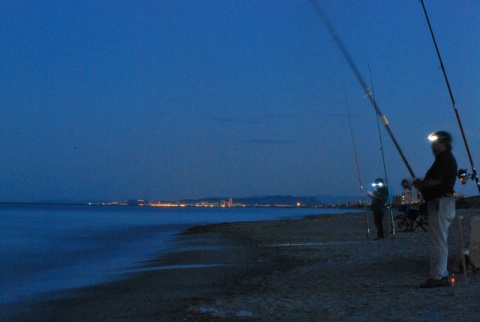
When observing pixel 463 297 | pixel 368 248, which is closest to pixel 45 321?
pixel 463 297

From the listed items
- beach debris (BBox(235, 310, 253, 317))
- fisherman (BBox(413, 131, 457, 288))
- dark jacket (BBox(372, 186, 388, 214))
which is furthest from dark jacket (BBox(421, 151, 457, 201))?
dark jacket (BBox(372, 186, 388, 214))

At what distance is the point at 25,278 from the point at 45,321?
681 cm

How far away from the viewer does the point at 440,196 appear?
22.5 feet

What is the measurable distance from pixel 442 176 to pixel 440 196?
0.24m

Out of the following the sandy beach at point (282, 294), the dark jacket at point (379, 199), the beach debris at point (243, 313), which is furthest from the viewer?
the dark jacket at point (379, 199)

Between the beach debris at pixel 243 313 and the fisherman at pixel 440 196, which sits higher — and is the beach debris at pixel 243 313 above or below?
below

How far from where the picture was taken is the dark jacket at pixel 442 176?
22.4 feet

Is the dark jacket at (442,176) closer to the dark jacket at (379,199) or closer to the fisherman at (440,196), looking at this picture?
the fisherman at (440,196)

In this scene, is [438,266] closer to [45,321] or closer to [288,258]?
[45,321]

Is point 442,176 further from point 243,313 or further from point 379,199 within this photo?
point 379,199

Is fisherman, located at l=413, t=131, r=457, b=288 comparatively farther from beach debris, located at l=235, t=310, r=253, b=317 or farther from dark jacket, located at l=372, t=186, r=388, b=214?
dark jacket, located at l=372, t=186, r=388, b=214

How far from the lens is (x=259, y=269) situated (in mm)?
11477

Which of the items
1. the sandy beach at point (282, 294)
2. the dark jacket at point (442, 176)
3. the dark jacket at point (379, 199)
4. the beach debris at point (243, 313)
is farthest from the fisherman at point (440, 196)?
the dark jacket at point (379, 199)

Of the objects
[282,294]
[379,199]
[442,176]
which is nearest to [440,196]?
[442,176]
